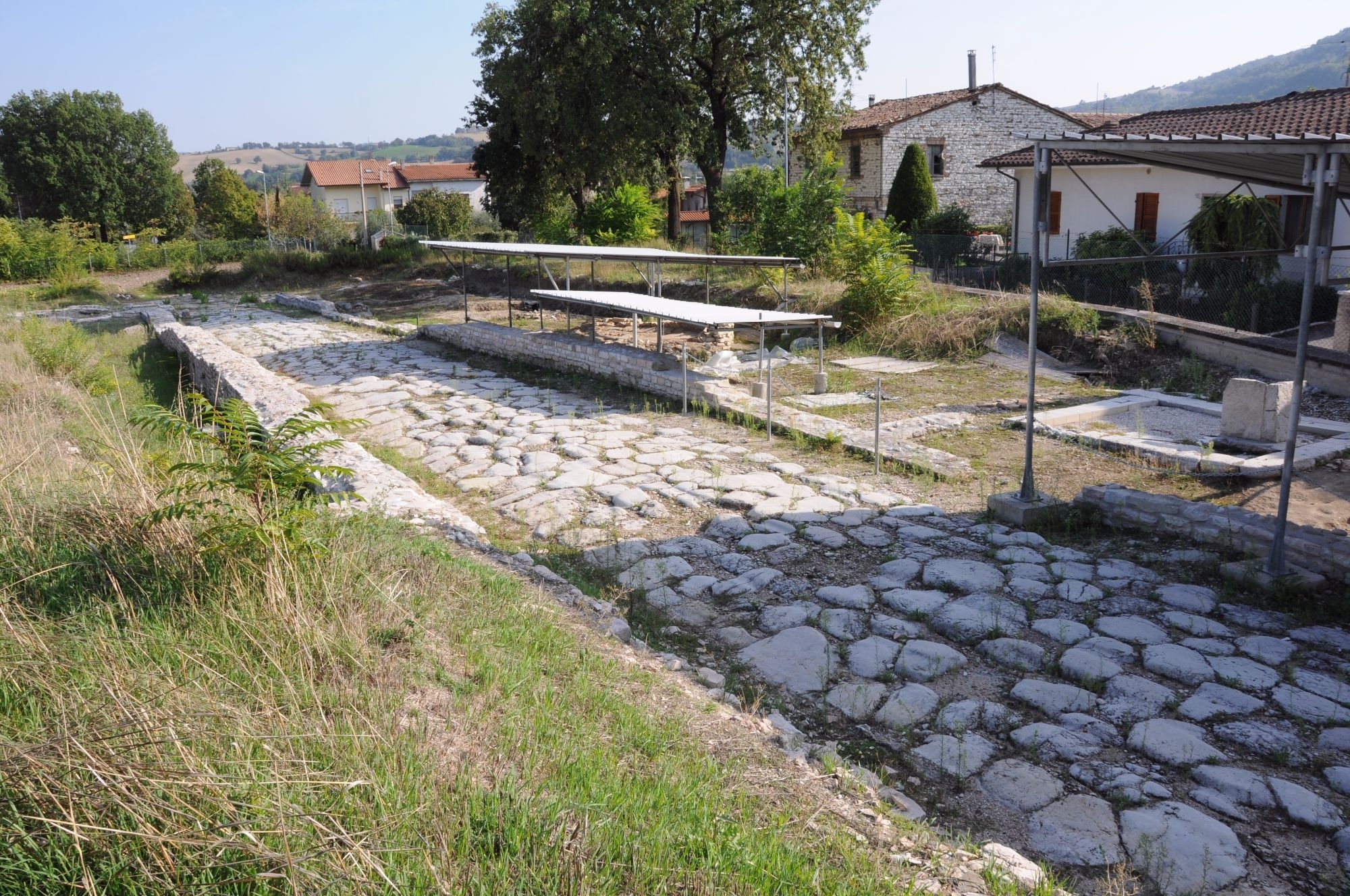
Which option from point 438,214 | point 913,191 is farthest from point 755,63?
point 438,214

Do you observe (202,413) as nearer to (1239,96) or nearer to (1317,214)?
(1317,214)

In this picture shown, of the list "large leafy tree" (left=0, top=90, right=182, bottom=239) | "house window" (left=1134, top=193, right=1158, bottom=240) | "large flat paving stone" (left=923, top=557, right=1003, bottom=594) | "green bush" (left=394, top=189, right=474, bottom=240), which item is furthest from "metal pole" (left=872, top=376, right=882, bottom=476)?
"large leafy tree" (left=0, top=90, right=182, bottom=239)

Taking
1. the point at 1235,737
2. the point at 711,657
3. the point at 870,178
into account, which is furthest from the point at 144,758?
the point at 870,178

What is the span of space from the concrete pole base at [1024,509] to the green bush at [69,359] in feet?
29.6

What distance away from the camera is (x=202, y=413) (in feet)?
14.5

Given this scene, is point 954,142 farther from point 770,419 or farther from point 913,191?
point 770,419

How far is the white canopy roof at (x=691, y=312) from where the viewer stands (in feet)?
32.6

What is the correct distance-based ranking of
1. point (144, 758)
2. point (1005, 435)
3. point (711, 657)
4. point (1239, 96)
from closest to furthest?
1. point (144, 758)
2. point (711, 657)
3. point (1005, 435)
4. point (1239, 96)

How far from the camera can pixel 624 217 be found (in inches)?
957

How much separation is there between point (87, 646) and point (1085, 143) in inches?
229

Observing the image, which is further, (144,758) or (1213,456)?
(1213,456)

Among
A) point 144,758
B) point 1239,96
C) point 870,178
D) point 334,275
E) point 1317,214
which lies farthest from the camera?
point 1239,96

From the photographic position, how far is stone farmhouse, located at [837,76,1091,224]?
112ft

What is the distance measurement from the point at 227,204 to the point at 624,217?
44341 millimetres
